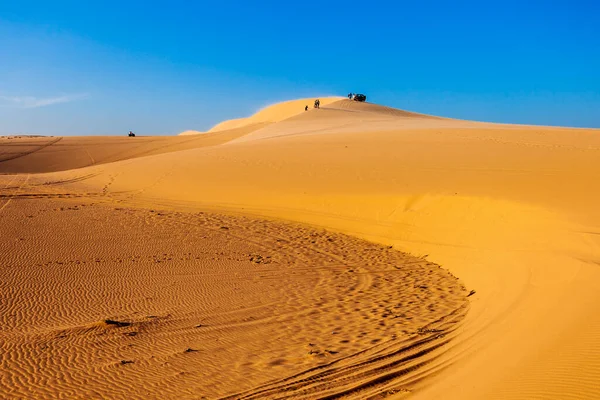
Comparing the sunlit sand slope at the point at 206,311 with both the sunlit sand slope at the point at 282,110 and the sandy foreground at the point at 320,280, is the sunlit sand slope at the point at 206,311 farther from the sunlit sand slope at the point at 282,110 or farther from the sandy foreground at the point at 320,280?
the sunlit sand slope at the point at 282,110

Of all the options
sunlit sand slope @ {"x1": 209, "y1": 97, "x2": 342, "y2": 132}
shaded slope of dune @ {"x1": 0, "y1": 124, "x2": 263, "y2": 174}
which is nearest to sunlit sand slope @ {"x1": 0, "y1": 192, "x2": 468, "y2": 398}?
shaded slope of dune @ {"x1": 0, "y1": 124, "x2": 263, "y2": 174}

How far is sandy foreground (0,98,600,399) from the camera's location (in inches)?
232

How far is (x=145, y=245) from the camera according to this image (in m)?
13.2

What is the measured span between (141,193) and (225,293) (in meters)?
14.1

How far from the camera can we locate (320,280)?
10.7m

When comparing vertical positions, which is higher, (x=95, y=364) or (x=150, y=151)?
(x=150, y=151)

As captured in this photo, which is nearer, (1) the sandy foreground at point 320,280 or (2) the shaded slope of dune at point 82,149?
(1) the sandy foreground at point 320,280

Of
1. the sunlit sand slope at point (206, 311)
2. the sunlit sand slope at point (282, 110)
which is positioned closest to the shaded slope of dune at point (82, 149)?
the sunlit sand slope at point (282, 110)

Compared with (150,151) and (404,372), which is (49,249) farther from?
(150,151)

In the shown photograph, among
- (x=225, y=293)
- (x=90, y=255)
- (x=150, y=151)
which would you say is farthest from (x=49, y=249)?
(x=150, y=151)

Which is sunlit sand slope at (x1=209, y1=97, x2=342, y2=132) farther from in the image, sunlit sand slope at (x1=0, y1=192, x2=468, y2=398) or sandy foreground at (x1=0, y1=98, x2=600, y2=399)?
sunlit sand slope at (x1=0, y1=192, x2=468, y2=398)

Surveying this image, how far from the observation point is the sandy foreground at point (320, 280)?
590cm

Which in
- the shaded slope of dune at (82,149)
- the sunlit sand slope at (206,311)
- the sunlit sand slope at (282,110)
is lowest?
the sunlit sand slope at (206,311)

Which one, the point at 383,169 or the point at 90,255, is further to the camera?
the point at 383,169
